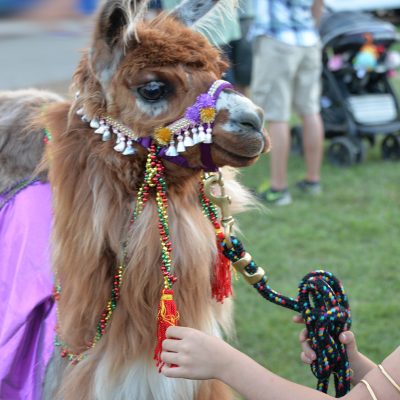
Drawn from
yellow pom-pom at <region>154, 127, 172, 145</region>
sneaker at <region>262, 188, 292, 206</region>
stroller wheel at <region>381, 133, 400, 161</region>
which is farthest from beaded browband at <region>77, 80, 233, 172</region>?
stroller wheel at <region>381, 133, 400, 161</region>

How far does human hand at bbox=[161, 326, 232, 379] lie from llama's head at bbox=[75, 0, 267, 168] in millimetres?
453

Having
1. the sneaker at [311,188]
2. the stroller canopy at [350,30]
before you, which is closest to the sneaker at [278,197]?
the sneaker at [311,188]

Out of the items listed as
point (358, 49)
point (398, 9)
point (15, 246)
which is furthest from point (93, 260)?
point (398, 9)

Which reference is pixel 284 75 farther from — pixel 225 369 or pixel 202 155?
pixel 225 369

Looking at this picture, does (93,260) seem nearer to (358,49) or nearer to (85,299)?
(85,299)

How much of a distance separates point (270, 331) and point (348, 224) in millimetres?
1594

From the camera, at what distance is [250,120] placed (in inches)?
67.1

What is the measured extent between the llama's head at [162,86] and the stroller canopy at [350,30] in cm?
495

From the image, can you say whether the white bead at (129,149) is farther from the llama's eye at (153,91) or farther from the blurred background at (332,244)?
the blurred background at (332,244)

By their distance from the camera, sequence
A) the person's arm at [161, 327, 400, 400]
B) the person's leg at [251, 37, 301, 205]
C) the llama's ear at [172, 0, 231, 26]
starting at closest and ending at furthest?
1. the person's arm at [161, 327, 400, 400]
2. the llama's ear at [172, 0, 231, 26]
3. the person's leg at [251, 37, 301, 205]

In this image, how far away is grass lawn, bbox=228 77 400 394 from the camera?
3445 mm

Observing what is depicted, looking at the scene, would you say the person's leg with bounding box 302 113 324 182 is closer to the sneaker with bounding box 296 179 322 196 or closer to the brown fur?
the sneaker with bounding box 296 179 322 196

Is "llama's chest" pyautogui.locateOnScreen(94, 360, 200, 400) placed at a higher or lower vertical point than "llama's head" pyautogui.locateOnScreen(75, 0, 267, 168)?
lower

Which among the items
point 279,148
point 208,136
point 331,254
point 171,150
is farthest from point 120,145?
point 279,148
